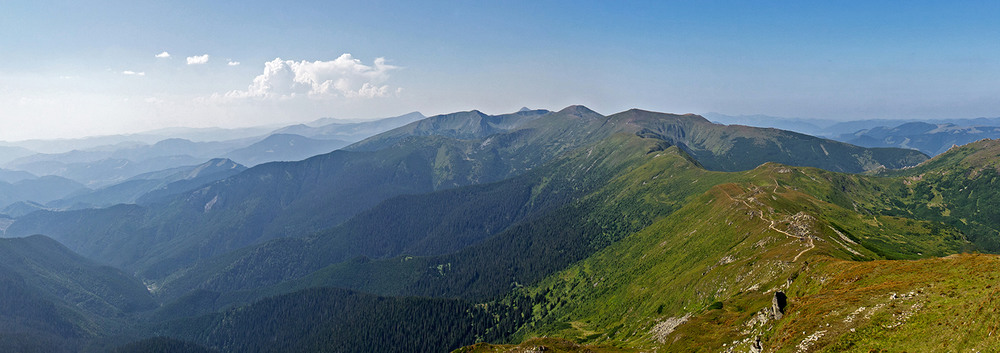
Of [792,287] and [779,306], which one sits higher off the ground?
[779,306]

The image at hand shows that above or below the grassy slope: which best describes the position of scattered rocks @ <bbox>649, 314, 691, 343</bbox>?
below

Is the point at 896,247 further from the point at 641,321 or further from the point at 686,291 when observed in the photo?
the point at 641,321

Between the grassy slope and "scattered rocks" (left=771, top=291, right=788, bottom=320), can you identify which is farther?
"scattered rocks" (left=771, top=291, right=788, bottom=320)

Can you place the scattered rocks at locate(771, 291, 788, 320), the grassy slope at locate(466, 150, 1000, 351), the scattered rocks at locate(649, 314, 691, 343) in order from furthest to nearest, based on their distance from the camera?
the scattered rocks at locate(649, 314, 691, 343), the scattered rocks at locate(771, 291, 788, 320), the grassy slope at locate(466, 150, 1000, 351)

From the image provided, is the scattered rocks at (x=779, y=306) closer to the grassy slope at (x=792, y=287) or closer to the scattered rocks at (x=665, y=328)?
the grassy slope at (x=792, y=287)

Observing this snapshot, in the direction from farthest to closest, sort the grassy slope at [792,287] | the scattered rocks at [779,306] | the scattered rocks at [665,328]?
the scattered rocks at [665,328], the scattered rocks at [779,306], the grassy slope at [792,287]

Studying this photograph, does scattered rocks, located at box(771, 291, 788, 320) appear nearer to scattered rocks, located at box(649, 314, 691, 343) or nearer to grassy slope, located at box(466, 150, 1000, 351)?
grassy slope, located at box(466, 150, 1000, 351)

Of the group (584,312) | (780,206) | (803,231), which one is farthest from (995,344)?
(584,312)

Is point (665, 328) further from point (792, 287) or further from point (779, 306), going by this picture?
point (779, 306)

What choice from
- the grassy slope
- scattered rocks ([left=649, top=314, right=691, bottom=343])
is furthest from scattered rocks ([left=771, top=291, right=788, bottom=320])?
scattered rocks ([left=649, top=314, right=691, bottom=343])

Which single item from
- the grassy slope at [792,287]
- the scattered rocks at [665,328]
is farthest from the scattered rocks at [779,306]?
the scattered rocks at [665,328]

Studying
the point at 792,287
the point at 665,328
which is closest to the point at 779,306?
the point at 792,287

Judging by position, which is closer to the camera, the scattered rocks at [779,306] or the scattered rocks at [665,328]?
the scattered rocks at [779,306]
